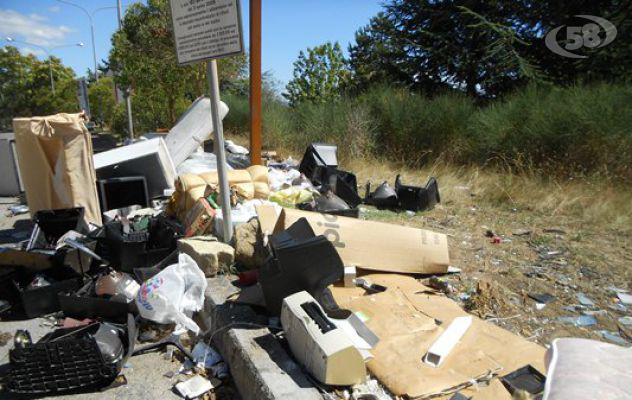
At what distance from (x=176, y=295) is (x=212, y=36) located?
1.80m

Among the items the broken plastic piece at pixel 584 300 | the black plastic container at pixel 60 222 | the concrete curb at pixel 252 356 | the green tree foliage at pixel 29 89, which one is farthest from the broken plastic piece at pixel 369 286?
the green tree foliage at pixel 29 89

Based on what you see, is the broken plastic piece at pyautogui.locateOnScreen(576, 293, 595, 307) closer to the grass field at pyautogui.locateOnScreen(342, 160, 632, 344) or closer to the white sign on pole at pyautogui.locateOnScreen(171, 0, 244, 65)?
the grass field at pyautogui.locateOnScreen(342, 160, 632, 344)

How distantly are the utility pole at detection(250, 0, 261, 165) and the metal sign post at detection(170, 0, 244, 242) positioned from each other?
1.99 m

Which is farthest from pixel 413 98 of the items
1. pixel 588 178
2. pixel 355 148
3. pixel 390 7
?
pixel 390 7

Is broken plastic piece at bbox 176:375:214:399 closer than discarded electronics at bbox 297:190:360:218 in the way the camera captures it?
Yes

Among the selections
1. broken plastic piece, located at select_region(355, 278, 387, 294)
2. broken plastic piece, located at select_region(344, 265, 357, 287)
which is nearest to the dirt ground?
broken plastic piece, located at select_region(355, 278, 387, 294)

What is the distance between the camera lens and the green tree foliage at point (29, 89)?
27.6m

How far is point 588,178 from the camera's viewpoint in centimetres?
622

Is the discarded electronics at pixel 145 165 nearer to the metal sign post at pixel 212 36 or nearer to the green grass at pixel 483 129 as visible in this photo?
the metal sign post at pixel 212 36

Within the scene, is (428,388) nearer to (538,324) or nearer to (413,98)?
(538,324)

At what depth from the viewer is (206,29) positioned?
2.78m

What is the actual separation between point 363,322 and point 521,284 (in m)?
1.64

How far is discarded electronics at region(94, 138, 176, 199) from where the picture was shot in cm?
473

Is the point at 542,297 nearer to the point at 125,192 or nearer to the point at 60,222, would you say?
the point at 60,222
